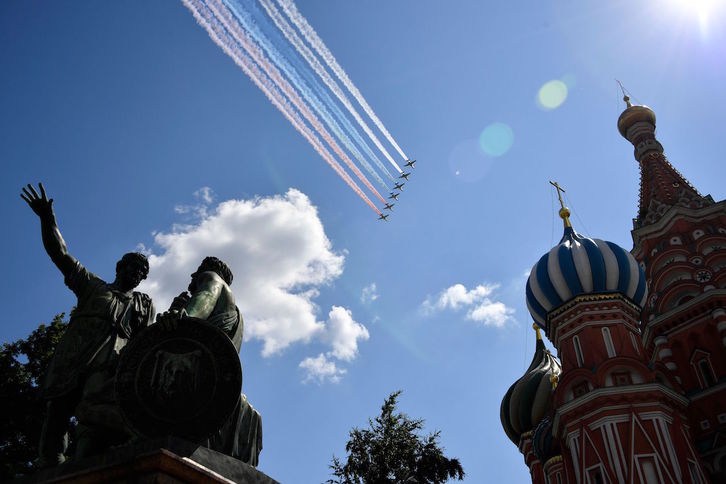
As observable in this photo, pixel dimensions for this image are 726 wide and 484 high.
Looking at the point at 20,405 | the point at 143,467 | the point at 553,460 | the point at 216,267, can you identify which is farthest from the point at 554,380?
the point at 143,467

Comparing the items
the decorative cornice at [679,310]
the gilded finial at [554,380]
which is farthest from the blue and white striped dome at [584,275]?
the gilded finial at [554,380]

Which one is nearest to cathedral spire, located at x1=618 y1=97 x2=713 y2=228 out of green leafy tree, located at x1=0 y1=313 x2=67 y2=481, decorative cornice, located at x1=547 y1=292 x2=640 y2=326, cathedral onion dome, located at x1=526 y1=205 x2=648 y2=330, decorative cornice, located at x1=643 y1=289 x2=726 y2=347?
decorative cornice, located at x1=643 y1=289 x2=726 y2=347

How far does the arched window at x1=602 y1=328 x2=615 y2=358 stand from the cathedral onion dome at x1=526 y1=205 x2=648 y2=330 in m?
1.81

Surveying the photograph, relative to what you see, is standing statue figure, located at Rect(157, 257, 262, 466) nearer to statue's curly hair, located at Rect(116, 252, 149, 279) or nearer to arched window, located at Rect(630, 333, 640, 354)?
statue's curly hair, located at Rect(116, 252, 149, 279)

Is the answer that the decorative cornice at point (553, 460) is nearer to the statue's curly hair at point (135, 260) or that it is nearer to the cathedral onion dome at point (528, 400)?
the cathedral onion dome at point (528, 400)

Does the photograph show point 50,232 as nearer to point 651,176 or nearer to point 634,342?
point 634,342

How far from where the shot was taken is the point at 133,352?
5.09 metres

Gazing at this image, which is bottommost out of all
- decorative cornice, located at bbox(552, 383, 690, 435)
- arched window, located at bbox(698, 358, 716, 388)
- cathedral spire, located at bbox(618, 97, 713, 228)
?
decorative cornice, located at bbox(552, 383, 690, 435)

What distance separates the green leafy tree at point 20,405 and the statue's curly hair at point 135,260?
36.5ft

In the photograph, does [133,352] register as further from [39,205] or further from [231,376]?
[39,205]

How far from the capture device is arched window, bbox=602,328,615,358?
85.1ft

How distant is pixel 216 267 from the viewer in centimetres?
666

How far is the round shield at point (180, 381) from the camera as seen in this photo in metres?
4.91

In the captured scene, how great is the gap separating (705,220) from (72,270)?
34707mm
